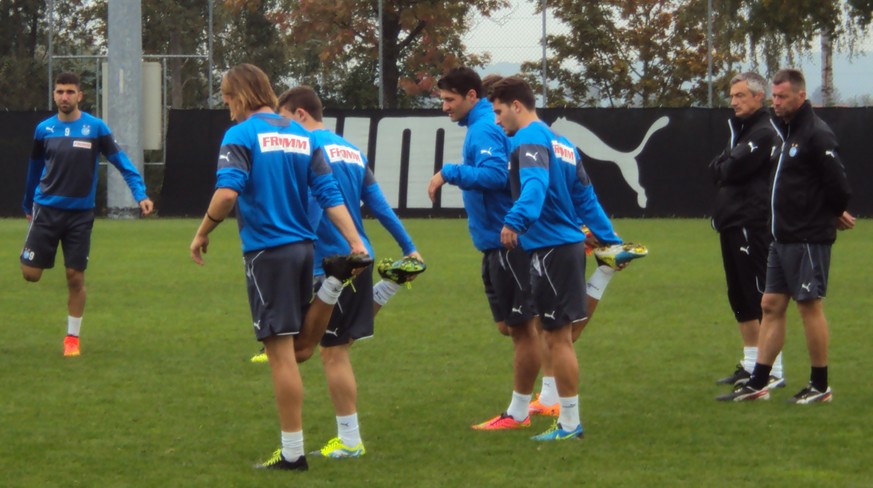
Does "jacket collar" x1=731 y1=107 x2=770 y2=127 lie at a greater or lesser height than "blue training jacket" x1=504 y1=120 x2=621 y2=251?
greater

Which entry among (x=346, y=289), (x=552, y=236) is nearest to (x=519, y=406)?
(x=552, y=236)

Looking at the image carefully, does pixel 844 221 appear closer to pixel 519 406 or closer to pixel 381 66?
pixel 519 406

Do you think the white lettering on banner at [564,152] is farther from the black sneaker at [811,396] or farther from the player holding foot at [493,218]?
the black sneaker at [811,396]

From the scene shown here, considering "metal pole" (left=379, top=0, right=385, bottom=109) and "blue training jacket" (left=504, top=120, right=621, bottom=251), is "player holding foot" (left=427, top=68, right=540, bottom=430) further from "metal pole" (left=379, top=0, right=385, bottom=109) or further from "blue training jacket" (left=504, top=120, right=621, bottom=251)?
"metal pole" (left=379, top=0, right=385, bottom=109)

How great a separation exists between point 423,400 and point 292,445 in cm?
195

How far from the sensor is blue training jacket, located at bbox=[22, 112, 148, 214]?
9.73 m

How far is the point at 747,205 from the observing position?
834cm

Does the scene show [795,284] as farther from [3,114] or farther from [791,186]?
[3,114]

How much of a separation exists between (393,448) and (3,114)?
20.6m

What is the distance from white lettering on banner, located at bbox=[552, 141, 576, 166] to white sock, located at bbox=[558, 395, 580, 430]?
114cm

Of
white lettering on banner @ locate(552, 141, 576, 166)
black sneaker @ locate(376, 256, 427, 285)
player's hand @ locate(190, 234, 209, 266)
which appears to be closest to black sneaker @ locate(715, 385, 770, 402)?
white lettering on banner @ locate(552, 141, 576, 166)

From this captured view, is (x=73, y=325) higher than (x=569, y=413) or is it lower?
lower

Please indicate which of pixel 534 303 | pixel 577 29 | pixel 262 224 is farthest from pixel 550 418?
pixel 577 29

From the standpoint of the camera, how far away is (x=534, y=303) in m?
6.80
